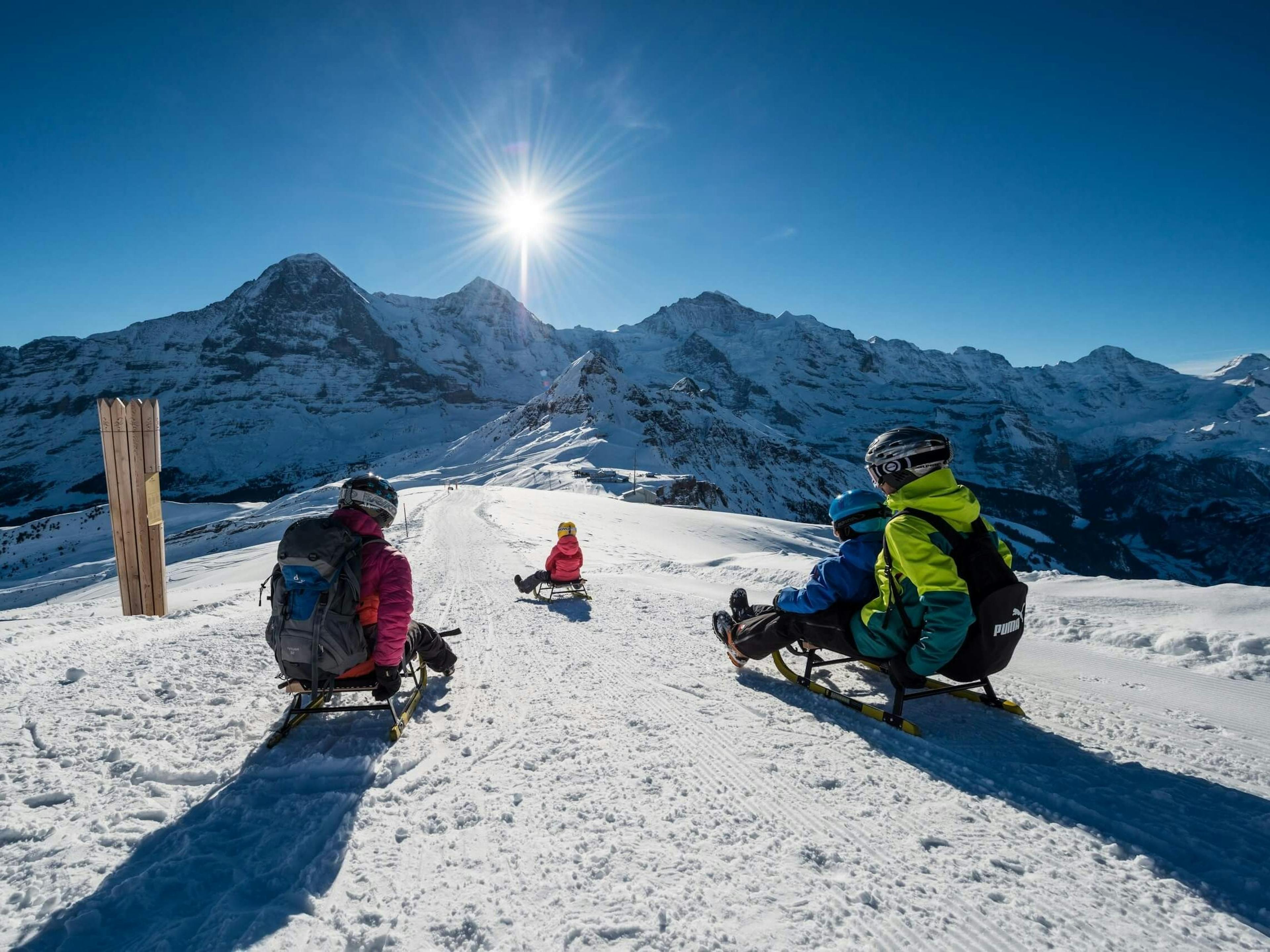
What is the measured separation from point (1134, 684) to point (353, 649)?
6785 millimetres

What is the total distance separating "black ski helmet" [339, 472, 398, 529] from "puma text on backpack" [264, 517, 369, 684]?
35 cm

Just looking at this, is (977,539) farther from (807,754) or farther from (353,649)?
(353,649)

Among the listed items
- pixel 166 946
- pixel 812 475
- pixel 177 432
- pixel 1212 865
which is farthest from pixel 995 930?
pixel 177 432

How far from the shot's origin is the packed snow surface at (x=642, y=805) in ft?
7.84

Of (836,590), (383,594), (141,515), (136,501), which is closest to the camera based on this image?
(383,594)

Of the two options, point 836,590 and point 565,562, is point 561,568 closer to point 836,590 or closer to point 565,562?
point 565,562

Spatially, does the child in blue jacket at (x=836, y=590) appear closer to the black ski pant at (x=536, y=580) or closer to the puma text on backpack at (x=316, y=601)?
the puma text on backpack at (x=316, y=601)

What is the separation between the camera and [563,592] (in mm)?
10594

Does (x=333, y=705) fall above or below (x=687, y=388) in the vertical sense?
below

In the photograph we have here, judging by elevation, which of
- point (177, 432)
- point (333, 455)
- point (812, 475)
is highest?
point (177, 432)

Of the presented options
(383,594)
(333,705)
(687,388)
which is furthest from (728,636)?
(687,388)

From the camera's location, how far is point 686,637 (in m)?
6.84

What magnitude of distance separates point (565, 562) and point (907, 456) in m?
6.86

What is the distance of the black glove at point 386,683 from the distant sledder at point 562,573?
534 centimetres
